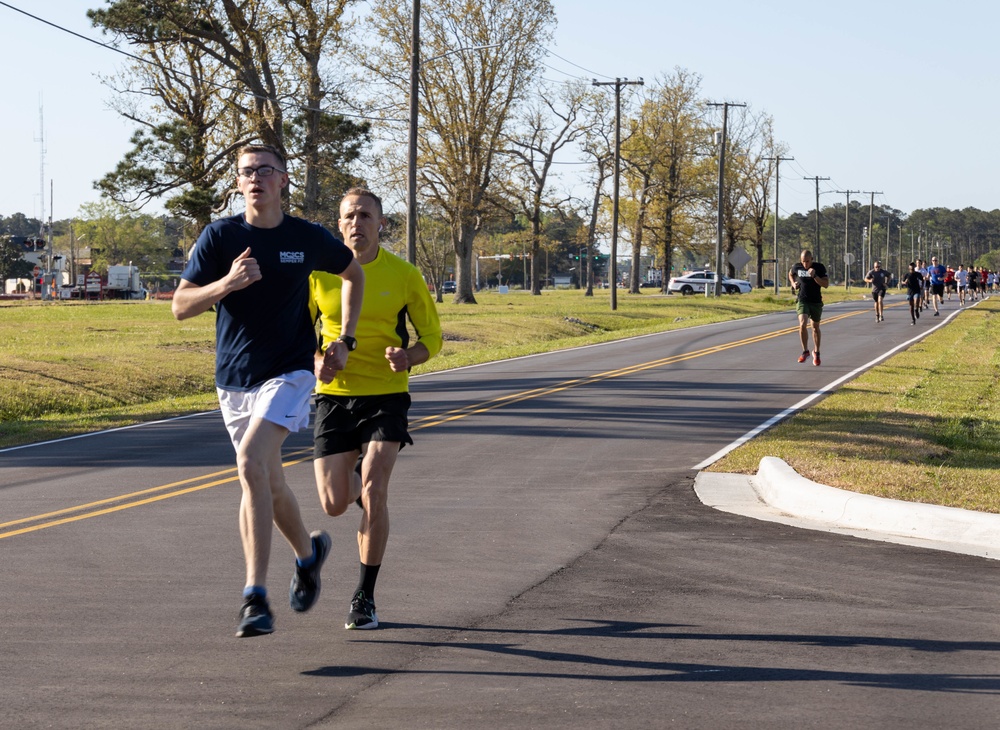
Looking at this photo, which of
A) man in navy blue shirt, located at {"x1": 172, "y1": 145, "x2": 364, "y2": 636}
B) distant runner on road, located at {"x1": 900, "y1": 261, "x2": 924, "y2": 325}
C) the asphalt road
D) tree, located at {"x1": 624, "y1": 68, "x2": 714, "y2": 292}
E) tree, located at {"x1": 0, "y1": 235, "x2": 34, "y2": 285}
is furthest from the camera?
tree, located at {"x1": 0, "y1": 235, "x2": 34, "y2": 285}

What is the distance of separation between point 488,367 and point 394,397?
65.8 ft

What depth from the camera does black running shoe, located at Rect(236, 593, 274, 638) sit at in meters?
5.64

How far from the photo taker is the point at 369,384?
6.43 meters

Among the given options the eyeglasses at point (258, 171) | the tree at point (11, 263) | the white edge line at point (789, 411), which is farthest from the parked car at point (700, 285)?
the eyeglasses at point (258, 171)

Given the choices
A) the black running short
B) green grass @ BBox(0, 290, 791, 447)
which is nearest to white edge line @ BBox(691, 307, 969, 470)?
the black running short

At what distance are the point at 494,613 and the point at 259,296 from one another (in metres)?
1.97

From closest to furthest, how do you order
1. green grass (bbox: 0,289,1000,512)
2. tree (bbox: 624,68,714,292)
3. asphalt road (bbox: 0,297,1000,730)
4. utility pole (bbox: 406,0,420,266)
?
1. asphalt road (bbox: 0,297,1000,730)
2. green grass (bbox: 0,289,1000,512)
3. utility pole (bbox: 406,0,420,266)
4. tree (bbox: 624,68,714,292)

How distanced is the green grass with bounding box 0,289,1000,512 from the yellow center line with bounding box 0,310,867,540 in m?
4.06

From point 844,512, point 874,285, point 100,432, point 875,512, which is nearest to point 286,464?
point 100,432

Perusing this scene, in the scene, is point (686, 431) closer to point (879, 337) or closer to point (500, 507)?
point (500, 507)

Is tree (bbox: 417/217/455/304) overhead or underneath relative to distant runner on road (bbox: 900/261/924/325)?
overhead

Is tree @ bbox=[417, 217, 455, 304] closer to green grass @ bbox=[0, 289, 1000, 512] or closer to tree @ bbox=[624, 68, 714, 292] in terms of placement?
tree @ bbox=[624, 68, 714, 292]

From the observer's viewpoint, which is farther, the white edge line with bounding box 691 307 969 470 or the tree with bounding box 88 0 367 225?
the tree with bounding box 88 0 367 225

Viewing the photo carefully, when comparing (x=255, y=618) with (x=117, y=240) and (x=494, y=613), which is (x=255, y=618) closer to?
(x=494, y=613)
